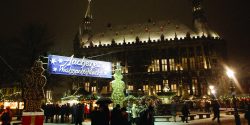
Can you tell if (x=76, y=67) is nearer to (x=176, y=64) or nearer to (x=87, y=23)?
(x=176, y=64)

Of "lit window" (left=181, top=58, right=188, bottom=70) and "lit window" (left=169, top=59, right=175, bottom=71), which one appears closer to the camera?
"lit window" (left=181, top=58, right=188, bottom=70)

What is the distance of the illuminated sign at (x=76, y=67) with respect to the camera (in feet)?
61.6

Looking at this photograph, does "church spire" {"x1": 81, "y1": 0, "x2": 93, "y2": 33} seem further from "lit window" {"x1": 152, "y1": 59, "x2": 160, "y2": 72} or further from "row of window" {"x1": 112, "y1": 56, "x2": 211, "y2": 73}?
"lit window" {"x1": 152, "y1": 59, "x2": 160, "y2": 72}

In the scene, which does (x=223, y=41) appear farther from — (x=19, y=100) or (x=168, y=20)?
(x=19, y=100)

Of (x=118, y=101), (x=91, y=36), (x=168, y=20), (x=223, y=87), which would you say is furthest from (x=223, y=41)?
(x=118, y=101)

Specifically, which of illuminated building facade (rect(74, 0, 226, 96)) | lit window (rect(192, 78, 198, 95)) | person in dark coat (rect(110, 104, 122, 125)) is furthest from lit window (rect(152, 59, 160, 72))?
person in dark coat (rect(110, 104, 122, 125))

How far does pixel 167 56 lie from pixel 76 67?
146ft

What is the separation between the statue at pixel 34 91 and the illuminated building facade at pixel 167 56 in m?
44.5

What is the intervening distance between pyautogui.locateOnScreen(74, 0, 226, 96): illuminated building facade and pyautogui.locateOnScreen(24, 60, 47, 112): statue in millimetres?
44452

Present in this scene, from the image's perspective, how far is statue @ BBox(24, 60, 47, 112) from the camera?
37.6ft

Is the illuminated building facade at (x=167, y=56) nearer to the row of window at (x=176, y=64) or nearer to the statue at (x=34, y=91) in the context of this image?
the row of window at (x=176, y=64)

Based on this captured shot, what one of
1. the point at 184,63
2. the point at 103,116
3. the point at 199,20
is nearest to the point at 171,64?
the point at 184,63

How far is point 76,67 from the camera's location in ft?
67.5

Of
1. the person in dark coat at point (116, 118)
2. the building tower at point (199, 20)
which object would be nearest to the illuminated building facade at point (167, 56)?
the building tower at point (199, 20)
